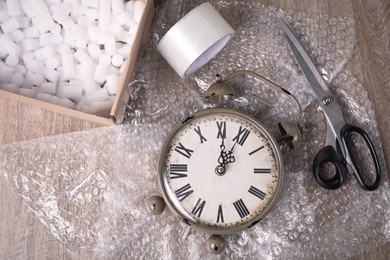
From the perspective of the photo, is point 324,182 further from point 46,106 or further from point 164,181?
point 46,106

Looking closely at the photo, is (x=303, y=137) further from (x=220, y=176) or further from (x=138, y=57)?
(x=138, y=57)

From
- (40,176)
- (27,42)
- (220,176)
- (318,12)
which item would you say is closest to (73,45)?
(27,42)

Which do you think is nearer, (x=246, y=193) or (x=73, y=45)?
(x=246, y=193)

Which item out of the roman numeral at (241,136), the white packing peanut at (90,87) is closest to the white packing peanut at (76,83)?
the white packing peanut at (90,87)

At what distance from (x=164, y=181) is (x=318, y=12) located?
1.54 feet

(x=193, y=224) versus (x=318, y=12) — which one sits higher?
(x=318, y=12)

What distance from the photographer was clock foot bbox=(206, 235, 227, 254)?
0.93m

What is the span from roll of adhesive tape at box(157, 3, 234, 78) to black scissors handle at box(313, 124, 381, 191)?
0.28 metres

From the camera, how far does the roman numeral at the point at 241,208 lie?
930 mm

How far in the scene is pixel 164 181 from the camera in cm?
94

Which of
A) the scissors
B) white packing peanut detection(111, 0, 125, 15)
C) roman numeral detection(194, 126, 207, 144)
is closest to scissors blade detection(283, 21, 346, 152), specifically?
the scissors

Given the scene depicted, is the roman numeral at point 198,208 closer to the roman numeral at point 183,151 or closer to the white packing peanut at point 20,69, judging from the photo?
the roman numeral at point 183,151

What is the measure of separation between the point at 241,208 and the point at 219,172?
0.08 meters

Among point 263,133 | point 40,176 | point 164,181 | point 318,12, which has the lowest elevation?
point 40,176
